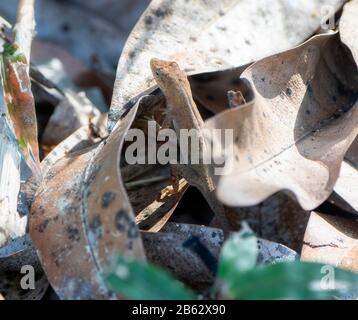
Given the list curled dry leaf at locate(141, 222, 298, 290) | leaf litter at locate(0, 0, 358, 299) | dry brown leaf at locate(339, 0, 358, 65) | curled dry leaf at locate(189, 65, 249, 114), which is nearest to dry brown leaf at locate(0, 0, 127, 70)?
leaf litter at locate(0, 0, 358, 299)

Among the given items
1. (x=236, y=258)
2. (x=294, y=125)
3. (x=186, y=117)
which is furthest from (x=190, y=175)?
(x=236, y=258)

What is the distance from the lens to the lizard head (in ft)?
4.13

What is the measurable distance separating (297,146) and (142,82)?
16.0 inches

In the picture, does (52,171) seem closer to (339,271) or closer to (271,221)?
(271,221)

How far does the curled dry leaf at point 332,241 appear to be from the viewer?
1.23m

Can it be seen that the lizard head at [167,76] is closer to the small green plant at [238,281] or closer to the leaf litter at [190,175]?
the leaf litter at [190,175]

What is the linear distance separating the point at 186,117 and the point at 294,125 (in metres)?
0.24

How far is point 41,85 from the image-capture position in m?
1.77

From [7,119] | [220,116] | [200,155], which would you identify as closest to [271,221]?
[200,155]

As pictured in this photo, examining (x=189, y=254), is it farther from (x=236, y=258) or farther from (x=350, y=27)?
(x=350, y=27)

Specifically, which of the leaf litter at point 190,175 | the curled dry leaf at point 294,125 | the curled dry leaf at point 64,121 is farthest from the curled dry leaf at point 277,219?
the curled dry leaf at point 64,121

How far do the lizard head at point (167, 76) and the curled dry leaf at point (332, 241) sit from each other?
0.39m

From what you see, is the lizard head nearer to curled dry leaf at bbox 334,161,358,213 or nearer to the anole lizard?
the anole lizard
